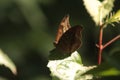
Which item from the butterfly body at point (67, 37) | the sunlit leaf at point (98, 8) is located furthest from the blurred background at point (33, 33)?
the butterfly body at point (67, 37)

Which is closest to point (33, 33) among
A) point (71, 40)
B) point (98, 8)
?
point (98, 8)

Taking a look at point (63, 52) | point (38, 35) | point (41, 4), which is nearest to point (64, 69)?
point (63, 52)

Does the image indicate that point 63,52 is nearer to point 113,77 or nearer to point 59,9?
point 113,77

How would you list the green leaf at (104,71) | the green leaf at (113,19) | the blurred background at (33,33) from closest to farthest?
→ the green leaf at (104,71), the green leaf at (113,19), the blurred background at (33,33)

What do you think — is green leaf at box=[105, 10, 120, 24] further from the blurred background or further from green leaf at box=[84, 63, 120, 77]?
the blurred background

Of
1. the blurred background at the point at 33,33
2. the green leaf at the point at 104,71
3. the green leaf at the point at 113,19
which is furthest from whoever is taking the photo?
the blurred background at the point at 33,33

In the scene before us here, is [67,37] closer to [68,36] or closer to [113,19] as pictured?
[68,36]

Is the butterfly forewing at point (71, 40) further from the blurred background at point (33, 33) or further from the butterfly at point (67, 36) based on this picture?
the blurred background at point (33, 33)
